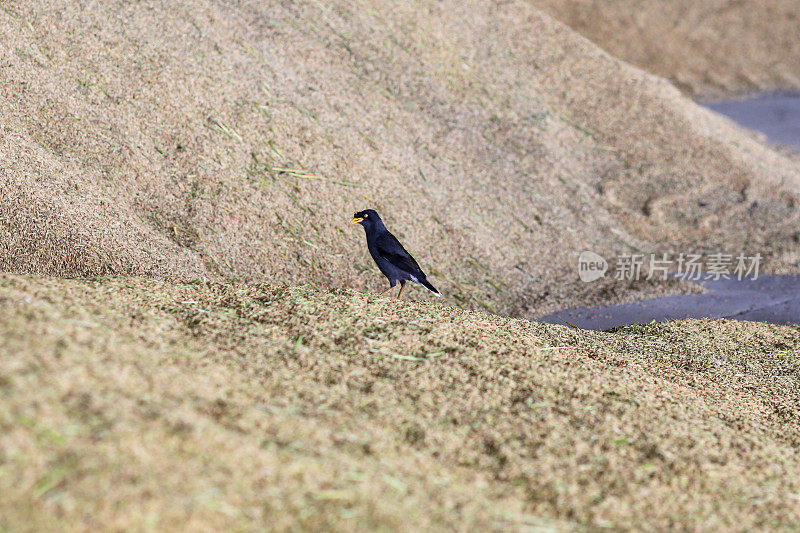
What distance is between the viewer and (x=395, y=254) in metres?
4.29

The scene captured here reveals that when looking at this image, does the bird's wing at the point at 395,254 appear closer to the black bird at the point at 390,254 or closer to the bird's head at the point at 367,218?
the black bird at the point at 390,254

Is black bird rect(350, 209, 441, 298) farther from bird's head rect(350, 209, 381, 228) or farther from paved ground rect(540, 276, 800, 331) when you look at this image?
paved ground rect(540, 276, 800, 331)

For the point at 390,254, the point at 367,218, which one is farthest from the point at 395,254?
the point at 367,218

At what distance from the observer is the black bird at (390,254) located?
14.1 ft

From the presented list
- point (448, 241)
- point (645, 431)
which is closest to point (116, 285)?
point (645, 431)

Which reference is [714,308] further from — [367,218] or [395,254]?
[367,218]

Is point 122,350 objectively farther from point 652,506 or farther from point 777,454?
point 777,454

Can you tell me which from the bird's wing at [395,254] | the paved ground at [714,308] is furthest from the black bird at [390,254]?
the paved ground at [714,308]

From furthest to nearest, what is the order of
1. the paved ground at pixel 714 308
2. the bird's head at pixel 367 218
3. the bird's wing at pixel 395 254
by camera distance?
the paved ground at pixel 714 308 < the bird's head at pixel 367 218 < the bird's wing at pixel 395 254

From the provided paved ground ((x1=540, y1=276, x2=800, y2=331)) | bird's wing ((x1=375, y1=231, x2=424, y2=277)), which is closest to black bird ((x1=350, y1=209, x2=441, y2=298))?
bird's wing ((x1=375, y1=231, x2=424, y2=277))

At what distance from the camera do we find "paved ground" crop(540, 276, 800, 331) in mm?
5426

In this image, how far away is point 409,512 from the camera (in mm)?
2141

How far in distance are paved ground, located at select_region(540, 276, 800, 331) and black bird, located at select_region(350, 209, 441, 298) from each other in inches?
57.9

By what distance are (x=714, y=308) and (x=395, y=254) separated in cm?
293
